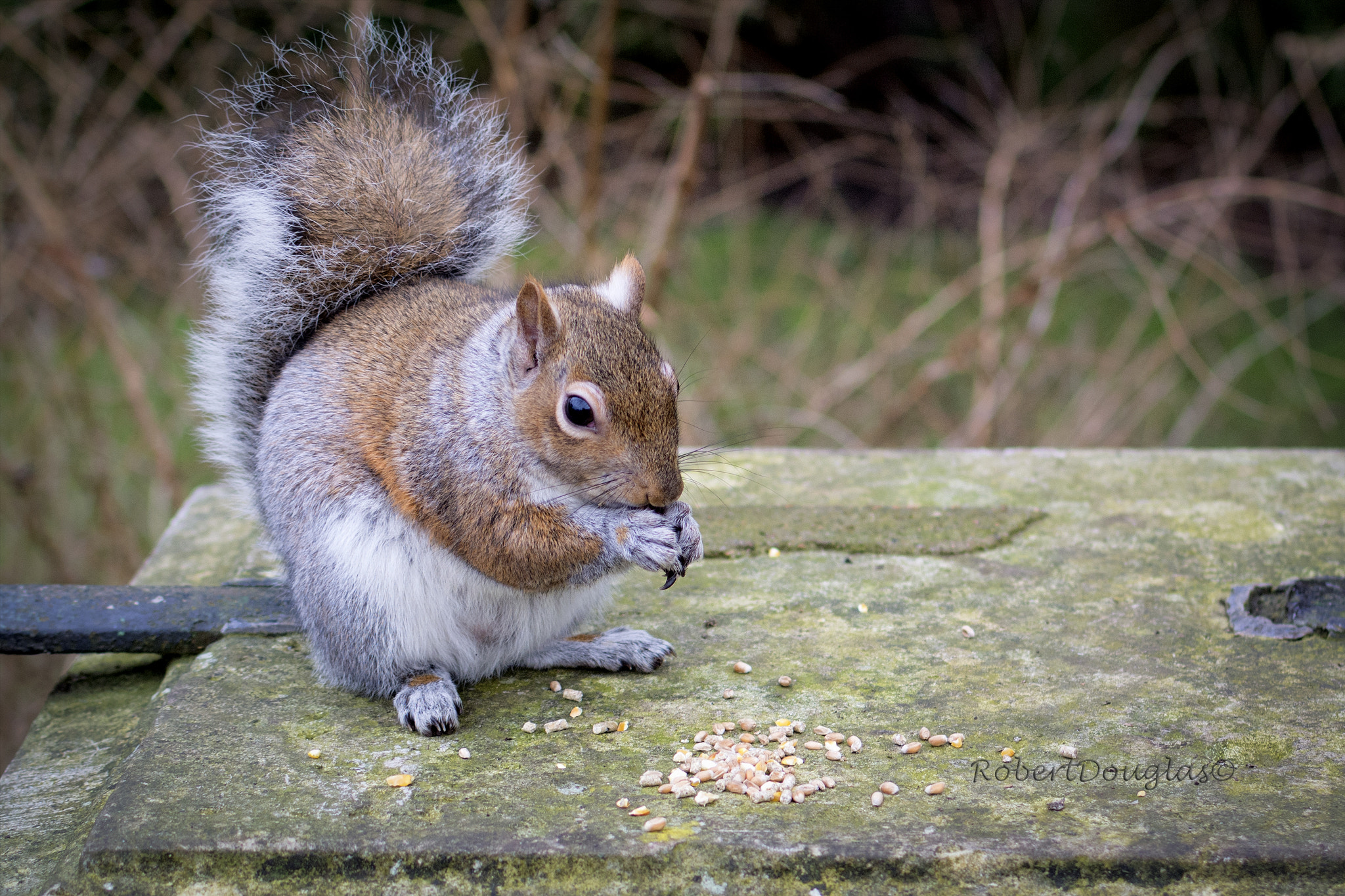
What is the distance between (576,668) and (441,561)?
0.33 m

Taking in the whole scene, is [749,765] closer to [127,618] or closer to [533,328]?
[533,328]

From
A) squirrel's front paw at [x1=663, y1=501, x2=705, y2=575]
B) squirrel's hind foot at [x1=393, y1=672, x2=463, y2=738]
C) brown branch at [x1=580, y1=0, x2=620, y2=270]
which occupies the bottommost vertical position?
squirrel's hind foot at [x1=393, y1=672, x2=463, y2=738]

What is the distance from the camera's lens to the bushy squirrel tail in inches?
81.7

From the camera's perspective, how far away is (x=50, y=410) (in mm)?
3961

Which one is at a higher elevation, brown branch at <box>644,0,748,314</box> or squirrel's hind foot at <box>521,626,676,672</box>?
brown branch at <box>644,0,748,314</box>

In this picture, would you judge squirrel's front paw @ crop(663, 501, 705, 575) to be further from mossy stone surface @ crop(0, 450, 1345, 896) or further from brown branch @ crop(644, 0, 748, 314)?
brown branch @ crop(644, 0, 748, 314)

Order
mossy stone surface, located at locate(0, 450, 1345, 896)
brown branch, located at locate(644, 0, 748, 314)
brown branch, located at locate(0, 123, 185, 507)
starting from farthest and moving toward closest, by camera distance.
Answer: brown branch, located at locate(0, 123, 185, 507)
brown branch, located at locate(644, 0, 748, 314)
mossy stone surface, located at locate(0, 450, 1345, 896)

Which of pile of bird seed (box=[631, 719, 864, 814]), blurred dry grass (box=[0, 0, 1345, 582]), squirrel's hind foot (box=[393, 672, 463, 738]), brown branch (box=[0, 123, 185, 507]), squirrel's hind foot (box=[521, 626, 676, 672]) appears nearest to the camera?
pile of bird seed (box=[631, 719, 864, 814])

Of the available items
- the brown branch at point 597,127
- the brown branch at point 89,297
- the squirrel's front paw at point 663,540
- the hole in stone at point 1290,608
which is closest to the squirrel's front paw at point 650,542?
the squirrel's front paw at point 663,540

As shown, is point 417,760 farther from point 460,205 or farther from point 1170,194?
point 1170,194

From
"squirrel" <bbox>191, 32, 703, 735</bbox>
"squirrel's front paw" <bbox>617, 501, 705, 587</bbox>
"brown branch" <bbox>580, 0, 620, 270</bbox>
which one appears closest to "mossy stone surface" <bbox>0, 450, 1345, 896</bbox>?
"squirrel" <bbox>191, 32, 703, 735</bbox>

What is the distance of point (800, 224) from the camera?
6707 millimetres

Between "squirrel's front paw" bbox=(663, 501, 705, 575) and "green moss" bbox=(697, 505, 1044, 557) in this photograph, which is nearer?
"squirrel's front paw" bbox=(663, 501, 705, 575)

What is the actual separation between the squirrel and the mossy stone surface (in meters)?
0.13
